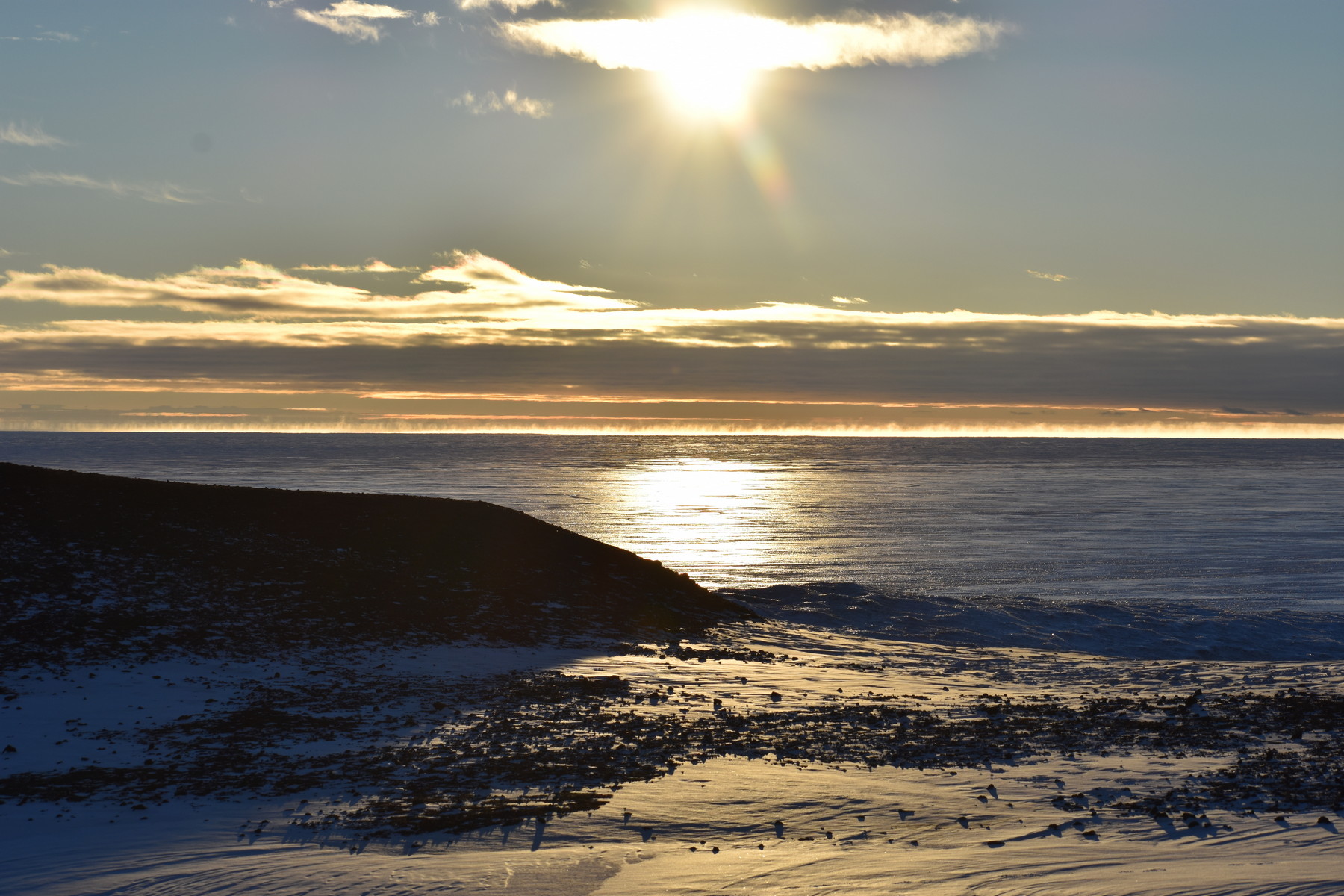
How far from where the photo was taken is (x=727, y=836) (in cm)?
857

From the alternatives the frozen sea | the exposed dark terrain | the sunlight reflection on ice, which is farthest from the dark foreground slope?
the sunlight reflection on ice

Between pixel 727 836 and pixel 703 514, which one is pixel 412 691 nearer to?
pixel 727 836

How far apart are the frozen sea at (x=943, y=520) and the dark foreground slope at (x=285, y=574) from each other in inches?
301

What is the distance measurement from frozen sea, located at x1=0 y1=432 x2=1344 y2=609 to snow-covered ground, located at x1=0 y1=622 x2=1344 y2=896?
59.5 ft

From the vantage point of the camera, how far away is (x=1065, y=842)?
27.2ft

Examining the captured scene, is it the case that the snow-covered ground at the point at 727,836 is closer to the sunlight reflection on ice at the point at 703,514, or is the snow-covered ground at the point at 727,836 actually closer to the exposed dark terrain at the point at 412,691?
the exposed dark terrain at the point at 412,691

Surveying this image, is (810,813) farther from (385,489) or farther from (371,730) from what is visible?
(385,489)

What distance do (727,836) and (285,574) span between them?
1341 cm

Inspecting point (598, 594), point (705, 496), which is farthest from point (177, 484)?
point (705, 496)

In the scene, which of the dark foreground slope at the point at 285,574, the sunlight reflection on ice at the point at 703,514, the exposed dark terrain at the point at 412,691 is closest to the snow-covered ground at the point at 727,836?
the exposed dark terrain at the point at 412,691

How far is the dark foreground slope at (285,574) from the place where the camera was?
1620 centimetres

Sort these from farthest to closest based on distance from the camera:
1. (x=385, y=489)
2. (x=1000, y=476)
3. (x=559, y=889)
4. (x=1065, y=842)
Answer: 1. (x=1000, y=476)
2. (x=385, y=489)
3. (x=1065, y=842)
4. (x=559, y=889)

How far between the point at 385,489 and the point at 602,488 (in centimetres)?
1852

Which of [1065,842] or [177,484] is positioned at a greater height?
[177,484]
